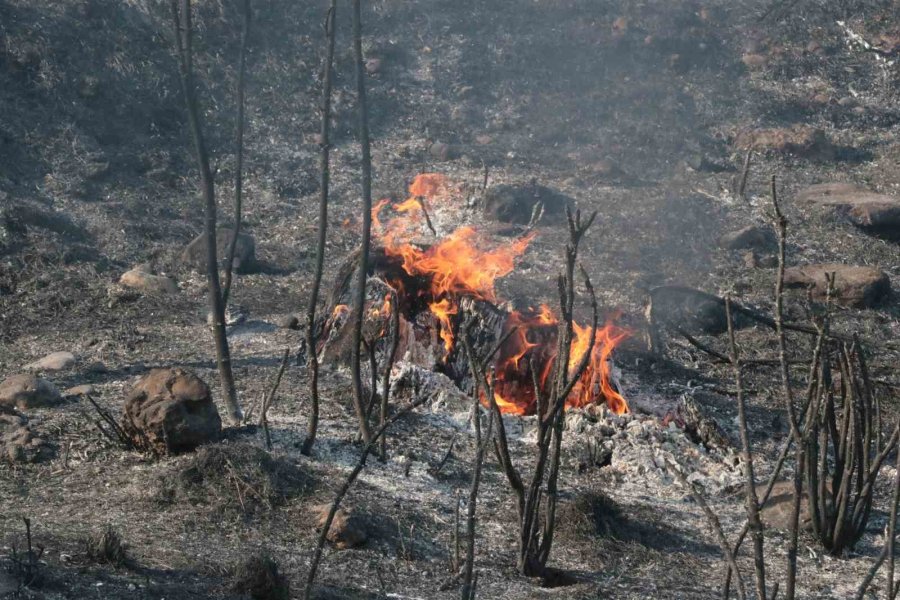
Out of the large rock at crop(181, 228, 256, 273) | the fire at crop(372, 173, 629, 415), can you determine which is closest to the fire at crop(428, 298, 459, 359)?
the fire at crop(372, 173, 629, 415)

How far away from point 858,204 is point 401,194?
254 inches

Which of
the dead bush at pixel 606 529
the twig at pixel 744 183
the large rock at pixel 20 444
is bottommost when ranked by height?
the dead bush at pixel 606 529

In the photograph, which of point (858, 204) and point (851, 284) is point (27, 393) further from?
point (858, 204)

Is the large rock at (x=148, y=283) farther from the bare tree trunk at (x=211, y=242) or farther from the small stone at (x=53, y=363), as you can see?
the bare tree trunk at (x=211, y=242)

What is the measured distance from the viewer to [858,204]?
13.5 m

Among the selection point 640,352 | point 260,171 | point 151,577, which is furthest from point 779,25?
point 151,577

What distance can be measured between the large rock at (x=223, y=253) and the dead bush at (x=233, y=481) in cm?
596

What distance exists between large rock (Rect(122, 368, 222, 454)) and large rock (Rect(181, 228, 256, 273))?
5.29 metres

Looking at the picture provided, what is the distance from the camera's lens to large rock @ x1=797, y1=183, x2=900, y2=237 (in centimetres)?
1320

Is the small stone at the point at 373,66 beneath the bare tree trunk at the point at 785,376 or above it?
above

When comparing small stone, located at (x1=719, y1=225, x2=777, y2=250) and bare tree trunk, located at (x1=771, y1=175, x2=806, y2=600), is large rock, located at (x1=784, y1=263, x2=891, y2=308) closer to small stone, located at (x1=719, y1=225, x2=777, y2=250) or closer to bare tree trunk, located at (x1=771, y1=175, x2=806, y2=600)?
small stone, located at (x1=719, y1=225, x2=777, y2=250)

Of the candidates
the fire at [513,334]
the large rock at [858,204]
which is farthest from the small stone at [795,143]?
the fire at [513,334]

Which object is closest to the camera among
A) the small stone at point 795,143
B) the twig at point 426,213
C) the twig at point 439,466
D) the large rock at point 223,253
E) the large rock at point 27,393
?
the twig at point 439,466

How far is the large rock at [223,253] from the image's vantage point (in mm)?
12258
